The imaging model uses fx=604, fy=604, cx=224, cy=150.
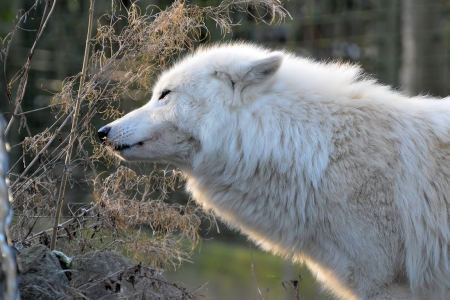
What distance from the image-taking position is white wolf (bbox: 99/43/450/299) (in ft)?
9.02

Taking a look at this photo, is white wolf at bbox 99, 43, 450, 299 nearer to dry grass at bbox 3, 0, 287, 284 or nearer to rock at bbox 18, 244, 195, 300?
dry grass at bbox 3, 0, 287, 284

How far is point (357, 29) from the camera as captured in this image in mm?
8789

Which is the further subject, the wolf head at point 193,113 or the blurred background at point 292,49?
the blurred background at point 292,49

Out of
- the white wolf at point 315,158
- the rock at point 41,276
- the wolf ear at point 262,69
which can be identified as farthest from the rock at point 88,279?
the wolf ear at point 262,69

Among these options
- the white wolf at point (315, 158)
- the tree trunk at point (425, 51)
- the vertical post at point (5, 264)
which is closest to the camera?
the vertical post at point (5, 264)

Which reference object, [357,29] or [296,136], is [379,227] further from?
[357,29]

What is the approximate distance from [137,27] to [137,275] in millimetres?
1340

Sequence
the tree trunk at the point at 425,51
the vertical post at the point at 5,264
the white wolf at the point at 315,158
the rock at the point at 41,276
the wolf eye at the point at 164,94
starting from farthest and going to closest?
the tree trunk at the point at 425,51 < the wolf eye at the point at 164,94 < the white wolf at the point at 315,158 < the rock at the point at 41,276 < the vertical post at the point at 5,264

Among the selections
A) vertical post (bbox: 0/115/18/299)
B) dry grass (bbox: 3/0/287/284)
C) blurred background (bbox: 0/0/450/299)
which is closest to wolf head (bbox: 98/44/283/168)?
dry grass (bbox: 3/0/287/284)

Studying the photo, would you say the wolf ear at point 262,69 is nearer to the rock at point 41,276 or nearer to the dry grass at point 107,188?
the dry grass at point 107,188

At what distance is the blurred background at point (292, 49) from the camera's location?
7535 millimetres

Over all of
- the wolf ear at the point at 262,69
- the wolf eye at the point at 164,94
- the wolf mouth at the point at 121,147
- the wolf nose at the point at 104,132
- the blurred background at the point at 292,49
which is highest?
the wolf ear at the point at 262,69

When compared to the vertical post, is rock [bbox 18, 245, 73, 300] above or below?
below

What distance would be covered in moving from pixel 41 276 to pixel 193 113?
3.44 feet
